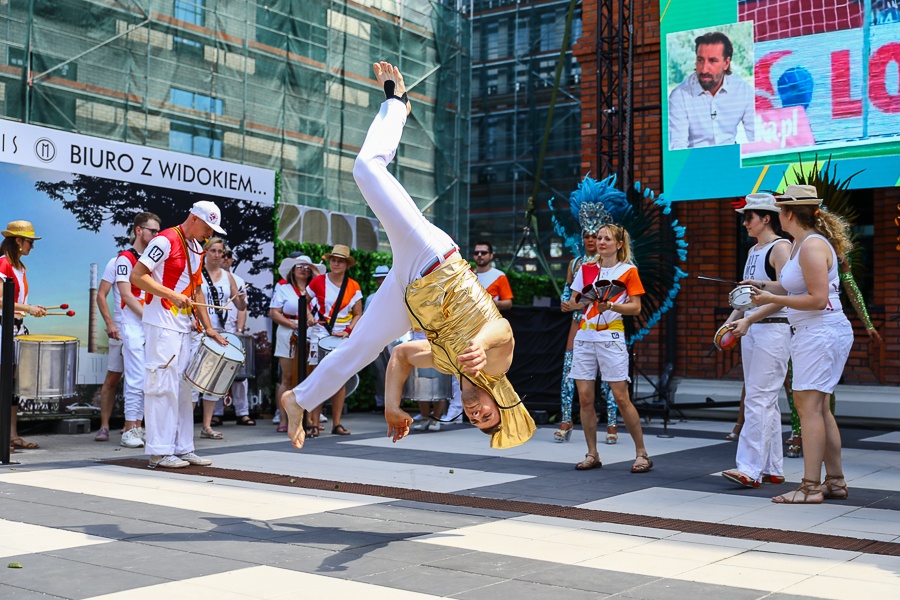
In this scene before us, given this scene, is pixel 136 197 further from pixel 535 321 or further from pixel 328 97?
pixel 328 97

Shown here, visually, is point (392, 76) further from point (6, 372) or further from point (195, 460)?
point (6, 372)

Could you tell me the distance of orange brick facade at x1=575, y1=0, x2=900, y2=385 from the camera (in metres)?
12.4

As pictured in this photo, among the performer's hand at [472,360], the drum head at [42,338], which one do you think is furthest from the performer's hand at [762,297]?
the drum head at [42,338]

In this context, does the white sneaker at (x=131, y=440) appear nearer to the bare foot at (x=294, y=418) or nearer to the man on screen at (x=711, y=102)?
the bare foot at (x=294, y=418)

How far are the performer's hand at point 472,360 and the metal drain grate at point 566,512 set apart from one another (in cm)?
175

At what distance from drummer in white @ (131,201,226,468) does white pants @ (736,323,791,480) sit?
420cm

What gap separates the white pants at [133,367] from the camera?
9.91 metres

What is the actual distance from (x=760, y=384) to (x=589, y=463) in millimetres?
1636

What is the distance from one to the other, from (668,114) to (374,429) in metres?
5.92

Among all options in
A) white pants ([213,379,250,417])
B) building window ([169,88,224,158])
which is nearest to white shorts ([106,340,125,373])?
white pants ([213,379,250,417])

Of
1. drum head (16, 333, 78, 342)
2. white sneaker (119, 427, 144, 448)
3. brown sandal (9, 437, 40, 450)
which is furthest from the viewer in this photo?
white sneaker (119, 427, 144, 448)

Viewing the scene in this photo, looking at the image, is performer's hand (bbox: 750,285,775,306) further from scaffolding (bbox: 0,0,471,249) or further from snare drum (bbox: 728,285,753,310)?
scaffolding (bbox: 0,0,471,249)

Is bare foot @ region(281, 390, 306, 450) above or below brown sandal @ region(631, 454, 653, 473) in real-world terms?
above

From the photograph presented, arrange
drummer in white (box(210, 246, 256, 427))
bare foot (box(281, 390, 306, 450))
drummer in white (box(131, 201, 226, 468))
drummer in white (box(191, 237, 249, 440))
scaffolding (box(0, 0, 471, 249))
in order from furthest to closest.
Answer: scaffolding (box(0, 0, 471, 249)) → drummer in white (box(210, 246, 256, 427)) → drummer in white (box(191, 237, 249, 440)) → drummer in white (box(131, 201, 226, 468)) → bare foot (box(281, 390, 306, 450))
